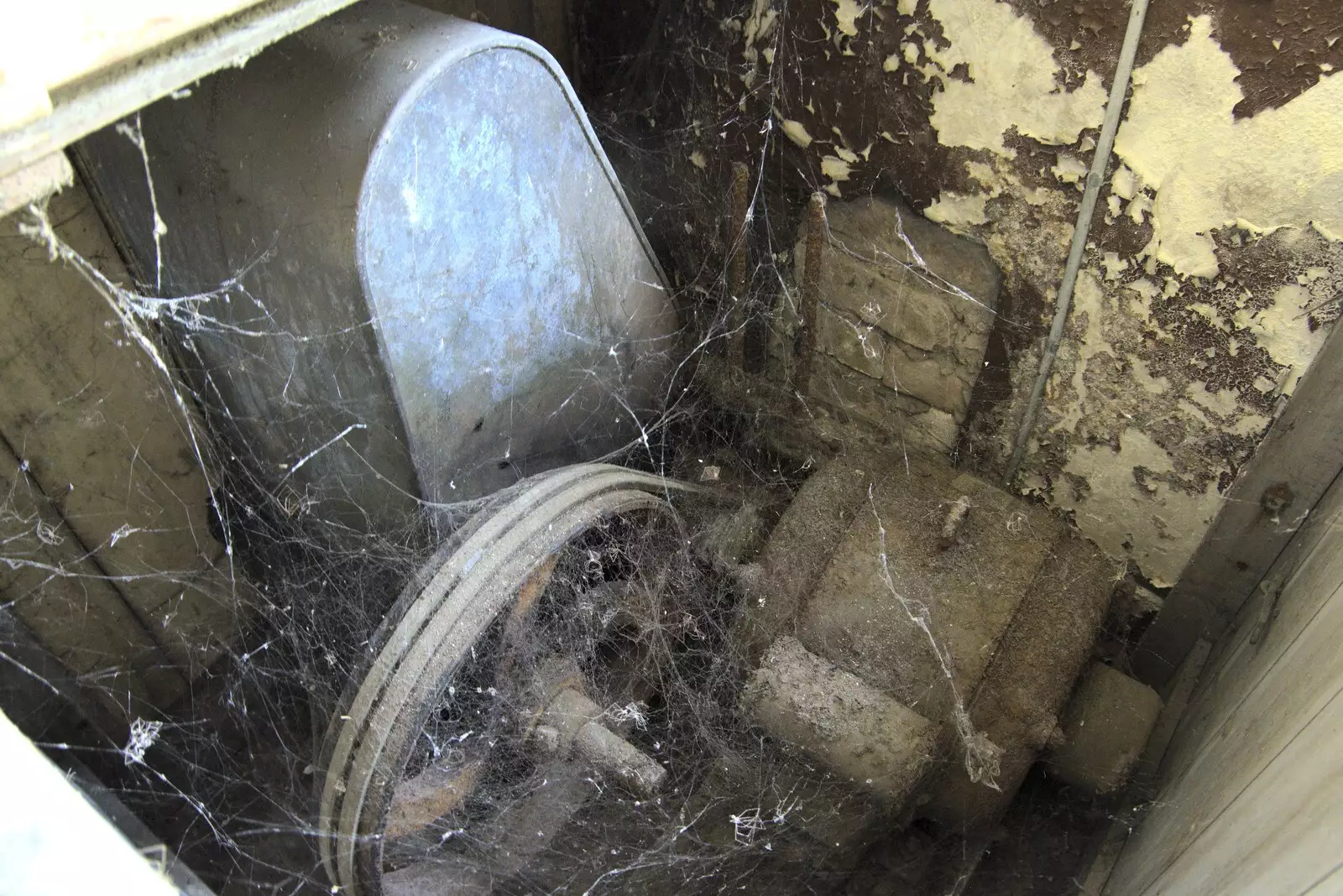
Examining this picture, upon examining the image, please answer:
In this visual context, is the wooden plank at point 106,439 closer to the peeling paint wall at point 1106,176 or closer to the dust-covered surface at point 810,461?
the dust-covered surface at point 810,461

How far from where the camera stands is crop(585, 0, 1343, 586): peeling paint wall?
1409 millimetres

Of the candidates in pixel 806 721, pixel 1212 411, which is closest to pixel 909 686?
pixel 806 721

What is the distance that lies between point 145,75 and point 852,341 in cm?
169

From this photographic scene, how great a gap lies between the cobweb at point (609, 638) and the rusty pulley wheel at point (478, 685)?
1cm

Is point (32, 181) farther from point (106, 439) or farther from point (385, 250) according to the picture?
point (106, 439)

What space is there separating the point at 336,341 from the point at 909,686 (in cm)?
121

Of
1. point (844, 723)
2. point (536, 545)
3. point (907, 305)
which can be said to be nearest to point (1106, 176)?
point (907, 305)

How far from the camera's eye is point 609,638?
1906 millimetres

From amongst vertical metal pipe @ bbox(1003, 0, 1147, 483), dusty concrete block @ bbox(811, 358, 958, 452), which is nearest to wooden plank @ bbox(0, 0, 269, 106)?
vertical metal pipe @ bbox(1003, 0, 1147, 483)

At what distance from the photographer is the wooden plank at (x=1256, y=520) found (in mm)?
1636

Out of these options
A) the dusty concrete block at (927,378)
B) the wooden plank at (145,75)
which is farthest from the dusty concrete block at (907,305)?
the wooden plank at (145,75)

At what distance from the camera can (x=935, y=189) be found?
1.86m

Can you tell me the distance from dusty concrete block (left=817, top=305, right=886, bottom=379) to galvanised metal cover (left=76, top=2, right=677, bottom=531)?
55cm

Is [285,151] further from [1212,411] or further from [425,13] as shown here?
[1212,411]
